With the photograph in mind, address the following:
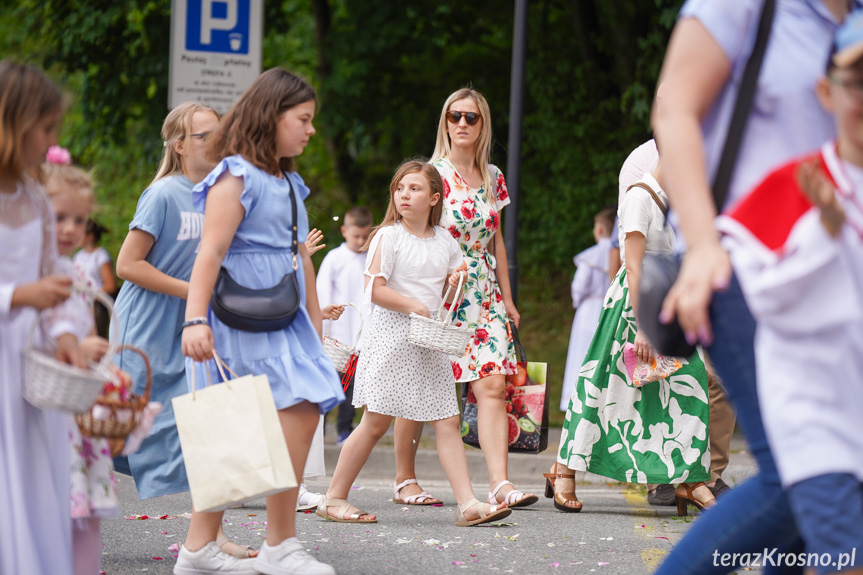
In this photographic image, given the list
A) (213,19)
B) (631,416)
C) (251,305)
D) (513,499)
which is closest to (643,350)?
(631,416)

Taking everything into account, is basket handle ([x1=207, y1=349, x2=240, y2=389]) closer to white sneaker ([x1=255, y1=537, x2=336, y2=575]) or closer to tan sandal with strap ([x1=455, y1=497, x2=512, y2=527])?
white sneaker ([x1=255, y1=537, x2=336, y2=575])

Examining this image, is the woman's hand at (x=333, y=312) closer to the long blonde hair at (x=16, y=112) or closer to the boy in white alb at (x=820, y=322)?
the long blonde hair at (x=16, y=112)

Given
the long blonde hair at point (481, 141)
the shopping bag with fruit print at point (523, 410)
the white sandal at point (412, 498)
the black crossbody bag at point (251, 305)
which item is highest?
the long blonde hair at point (481, 141)

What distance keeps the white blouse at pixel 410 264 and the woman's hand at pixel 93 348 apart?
8.85 ft

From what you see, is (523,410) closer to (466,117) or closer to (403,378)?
(403,378)

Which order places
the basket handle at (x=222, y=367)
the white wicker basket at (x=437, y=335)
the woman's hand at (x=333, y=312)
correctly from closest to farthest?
the basket handle at (x=222, y=367) → the white wicker basket at (x=437, y=335) → the woman's hand at (x=333, y=312)

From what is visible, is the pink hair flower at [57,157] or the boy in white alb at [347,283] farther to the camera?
Result: the boy in white alb at [347,283]

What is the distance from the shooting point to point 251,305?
12.5 ft

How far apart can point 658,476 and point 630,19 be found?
29.6 ft

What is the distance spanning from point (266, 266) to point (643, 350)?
2.25 m

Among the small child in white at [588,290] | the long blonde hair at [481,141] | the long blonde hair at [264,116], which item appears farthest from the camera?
the small child in white at [588,290]

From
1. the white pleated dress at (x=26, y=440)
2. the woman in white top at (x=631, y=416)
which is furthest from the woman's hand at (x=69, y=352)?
the woman in white top at (x=631, y=416)

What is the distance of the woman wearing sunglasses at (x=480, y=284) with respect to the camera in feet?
19.5

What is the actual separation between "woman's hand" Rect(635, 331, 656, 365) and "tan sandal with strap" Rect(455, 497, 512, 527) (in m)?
1.01
